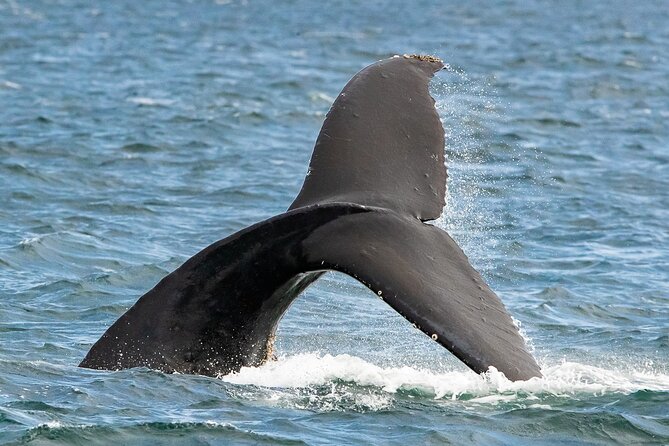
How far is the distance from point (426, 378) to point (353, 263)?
2.19m

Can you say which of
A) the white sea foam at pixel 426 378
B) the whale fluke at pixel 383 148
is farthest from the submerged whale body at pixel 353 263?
the white sea foam at pixel 426 378

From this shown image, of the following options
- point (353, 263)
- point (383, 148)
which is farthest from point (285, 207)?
point (353, 263)

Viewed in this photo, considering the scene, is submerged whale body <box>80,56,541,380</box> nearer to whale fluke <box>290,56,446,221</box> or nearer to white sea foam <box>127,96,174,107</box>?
whale fluke <box>290,56,446,221</box>

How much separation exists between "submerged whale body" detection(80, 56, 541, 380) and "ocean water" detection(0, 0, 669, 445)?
23 cm

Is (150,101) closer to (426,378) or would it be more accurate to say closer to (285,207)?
(285,207)

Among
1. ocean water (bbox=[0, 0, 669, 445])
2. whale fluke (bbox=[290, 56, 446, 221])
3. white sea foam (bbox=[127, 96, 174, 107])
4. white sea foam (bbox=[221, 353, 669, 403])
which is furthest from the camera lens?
white sea foam (bbox=[127, 96, 174, 107])

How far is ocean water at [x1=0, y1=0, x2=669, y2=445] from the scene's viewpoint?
7.20m

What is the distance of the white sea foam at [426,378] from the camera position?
733 centimetres

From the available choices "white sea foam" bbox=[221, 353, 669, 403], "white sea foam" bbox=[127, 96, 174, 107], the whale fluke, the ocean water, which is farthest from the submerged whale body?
"white sea foam" bbox=[127, 96, 174, 107]

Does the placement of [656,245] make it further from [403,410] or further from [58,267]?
[403,410]

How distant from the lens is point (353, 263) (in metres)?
6.12

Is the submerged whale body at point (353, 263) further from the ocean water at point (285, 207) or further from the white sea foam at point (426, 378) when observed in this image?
the white sea foam at point (426, 378)

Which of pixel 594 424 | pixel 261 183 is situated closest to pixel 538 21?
pixel 261 183

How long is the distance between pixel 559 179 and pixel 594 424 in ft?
33.6
